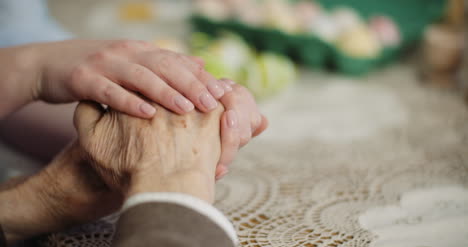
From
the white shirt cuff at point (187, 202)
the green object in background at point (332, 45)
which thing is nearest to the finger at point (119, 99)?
the white shirt cuff at point (187, 202)

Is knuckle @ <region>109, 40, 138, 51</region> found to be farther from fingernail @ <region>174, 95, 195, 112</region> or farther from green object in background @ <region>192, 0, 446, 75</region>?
green object in background @ <region>192, 0, 446, 75</region>

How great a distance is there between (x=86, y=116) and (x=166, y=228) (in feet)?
0.76

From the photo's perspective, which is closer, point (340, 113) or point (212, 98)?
point (212, 98)

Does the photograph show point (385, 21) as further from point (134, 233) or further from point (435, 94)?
point (134, 233)

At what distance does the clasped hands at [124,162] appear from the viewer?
442 mm

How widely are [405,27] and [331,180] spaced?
3.00ft

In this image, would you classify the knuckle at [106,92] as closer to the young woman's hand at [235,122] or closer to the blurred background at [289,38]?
the young woman's hand at [235,122]

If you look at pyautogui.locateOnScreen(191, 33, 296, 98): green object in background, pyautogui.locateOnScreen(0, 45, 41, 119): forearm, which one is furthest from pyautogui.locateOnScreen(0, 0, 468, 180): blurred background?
pyautogui.locateOnScreen(0, 45, 41, 119): forearm

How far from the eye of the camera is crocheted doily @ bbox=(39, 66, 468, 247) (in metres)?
0.55

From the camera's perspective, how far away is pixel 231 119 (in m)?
0.50

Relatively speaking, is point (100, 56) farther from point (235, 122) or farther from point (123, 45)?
point (235, 122)

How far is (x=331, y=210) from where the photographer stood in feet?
1.97

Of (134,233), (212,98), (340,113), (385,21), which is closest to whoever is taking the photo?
(134,233)

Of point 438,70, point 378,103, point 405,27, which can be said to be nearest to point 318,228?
point 378,103
